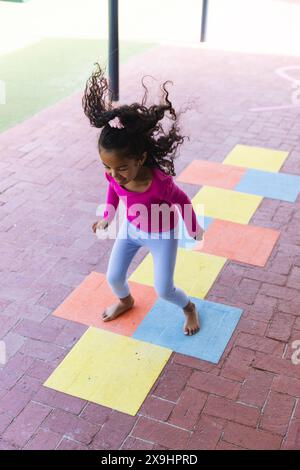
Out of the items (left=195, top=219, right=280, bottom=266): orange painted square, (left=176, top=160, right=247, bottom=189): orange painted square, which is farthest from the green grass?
(left=195, top=219, right=280, bottom=266): orange painted square

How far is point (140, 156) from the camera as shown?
8.11ft

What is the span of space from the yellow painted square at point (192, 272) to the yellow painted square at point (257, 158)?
1693 millimetres

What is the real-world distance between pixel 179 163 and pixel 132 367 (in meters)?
2.77

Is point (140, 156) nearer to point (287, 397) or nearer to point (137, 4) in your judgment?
point (287, 397)

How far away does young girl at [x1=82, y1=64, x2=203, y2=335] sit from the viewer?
2.42 meters

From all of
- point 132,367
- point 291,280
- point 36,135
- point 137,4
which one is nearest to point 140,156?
point 132,367

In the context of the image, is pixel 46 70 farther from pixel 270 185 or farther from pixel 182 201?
pixel 182 201

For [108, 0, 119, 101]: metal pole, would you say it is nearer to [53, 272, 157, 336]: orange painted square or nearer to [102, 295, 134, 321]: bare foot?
[53, 272, 157, 336]: orange painted square

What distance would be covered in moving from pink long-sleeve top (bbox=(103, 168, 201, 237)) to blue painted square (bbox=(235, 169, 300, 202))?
2100mm

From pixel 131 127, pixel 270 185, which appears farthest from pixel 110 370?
pixel 270 185

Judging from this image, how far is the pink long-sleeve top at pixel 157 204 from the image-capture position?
8.59 ft

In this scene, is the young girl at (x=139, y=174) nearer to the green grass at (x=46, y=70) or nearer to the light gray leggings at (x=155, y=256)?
Answer: the light gray leggings at (x=155, y=256)

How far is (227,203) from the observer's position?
454cm

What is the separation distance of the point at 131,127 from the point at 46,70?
6.12m
